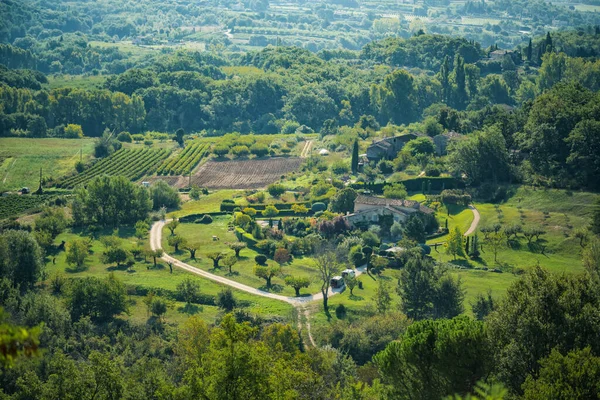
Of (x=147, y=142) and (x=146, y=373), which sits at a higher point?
(x=146, y=373)

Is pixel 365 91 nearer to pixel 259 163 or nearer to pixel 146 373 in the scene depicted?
pixel 259 163

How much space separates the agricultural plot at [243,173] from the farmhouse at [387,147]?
983 centimetres

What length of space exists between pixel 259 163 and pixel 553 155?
37715 mm

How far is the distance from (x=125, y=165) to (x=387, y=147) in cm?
3275

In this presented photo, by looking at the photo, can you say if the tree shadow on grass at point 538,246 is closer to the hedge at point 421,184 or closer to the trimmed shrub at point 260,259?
the hedge at point 421,184

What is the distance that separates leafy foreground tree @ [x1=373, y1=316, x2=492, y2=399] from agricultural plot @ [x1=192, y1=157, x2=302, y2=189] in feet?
200

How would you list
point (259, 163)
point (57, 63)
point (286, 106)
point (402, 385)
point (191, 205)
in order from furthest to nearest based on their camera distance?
point (57, 63)
point (286, 106)
point (259, 163)
point (191, 205)
point (402, 385)

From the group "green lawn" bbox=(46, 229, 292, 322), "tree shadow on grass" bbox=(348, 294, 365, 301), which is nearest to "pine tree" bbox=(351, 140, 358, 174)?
"green lawn" bbox=(46, 229, 292, 322)

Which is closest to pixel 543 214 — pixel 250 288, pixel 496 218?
pixel 496 218

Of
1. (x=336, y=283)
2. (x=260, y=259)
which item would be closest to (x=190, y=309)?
(x=260, y=259)

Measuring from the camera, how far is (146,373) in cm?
5178

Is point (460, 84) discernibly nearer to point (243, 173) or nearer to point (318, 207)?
point (243, 173)

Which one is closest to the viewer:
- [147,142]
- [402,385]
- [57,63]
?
[402,385]

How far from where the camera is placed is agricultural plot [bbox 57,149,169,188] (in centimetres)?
10752
